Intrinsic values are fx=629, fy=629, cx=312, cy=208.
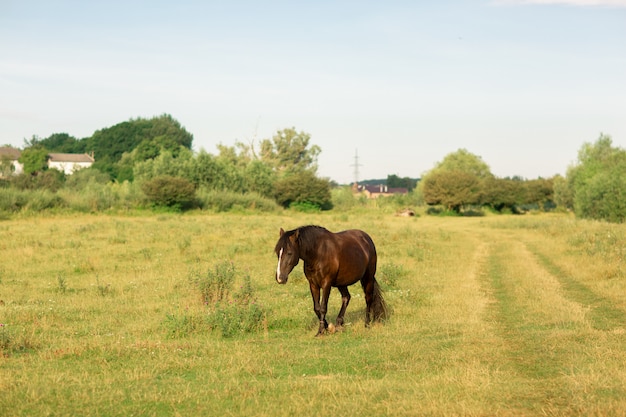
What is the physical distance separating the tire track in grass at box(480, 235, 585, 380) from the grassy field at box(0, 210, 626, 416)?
0.05 meters

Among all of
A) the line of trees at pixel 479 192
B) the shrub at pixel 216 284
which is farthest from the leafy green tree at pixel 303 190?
the shrub at pixel 216 284

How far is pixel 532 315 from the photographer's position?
1402 centimetres

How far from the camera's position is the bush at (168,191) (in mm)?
58281

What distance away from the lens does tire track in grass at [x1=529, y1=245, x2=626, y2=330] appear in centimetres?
1298

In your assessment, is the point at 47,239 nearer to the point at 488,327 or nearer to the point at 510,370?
the point at 488,327

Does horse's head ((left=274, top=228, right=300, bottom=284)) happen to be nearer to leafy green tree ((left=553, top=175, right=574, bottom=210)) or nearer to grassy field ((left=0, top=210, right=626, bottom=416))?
grassy field ((left=0, top=210, right=626, bottom=416))

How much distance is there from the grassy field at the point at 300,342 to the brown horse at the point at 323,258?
2.88 feet

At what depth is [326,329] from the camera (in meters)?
11.9

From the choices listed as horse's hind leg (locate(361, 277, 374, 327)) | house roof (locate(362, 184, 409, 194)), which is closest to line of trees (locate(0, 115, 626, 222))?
horse's hind leg (locate(361, 277, 374, 327))

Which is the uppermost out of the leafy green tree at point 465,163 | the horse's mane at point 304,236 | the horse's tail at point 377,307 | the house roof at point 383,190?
the leafy green tree at point 465,163

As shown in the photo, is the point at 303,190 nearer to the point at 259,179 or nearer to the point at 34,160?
the point at 259,179

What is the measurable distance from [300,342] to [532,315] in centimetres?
580

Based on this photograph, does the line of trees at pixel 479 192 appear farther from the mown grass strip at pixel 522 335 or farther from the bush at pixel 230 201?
the mown grass strip at pixel 522 335

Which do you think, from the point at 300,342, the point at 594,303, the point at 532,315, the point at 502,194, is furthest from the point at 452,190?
the point at 300,342
